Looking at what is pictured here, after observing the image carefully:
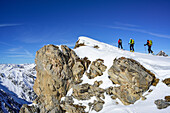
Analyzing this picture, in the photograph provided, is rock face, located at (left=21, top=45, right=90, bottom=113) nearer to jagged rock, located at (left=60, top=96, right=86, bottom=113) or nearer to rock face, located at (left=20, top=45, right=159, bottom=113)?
rock face, located at (left=20, top=45, right=159, bottom=113)

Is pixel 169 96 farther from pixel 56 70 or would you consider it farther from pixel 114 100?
pixel 56 70

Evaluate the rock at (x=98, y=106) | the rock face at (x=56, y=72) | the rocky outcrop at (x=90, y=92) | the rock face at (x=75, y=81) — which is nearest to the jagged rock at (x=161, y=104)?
the rock face at (x=75, y=81)

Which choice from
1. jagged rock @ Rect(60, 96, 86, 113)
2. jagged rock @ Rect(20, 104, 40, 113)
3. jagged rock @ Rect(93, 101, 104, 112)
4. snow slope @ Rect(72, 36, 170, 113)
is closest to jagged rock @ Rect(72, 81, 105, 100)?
snow slope @ Rect(72, 36, 170, 113)

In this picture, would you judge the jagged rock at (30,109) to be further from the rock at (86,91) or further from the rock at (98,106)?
the rock at (98,106)

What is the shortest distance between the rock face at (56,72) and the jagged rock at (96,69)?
1.75 metres

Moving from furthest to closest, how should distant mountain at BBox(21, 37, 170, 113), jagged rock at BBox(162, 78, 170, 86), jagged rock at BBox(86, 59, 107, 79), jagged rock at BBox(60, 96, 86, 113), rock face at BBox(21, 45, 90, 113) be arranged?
rock face at BBox(21, 45, 90, 113) < jagged rock at BBox(86, 59, 107, 79) < jagged rock at BBox(60, 96, 86, 113) < distant mountain at BBox(21, 37, 170, 113) < jagged rock at BBox(162, 78, 170, 86)

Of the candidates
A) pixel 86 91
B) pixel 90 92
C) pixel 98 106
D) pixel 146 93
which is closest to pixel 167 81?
pixel 146 93

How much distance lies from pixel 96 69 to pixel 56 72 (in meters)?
9.41

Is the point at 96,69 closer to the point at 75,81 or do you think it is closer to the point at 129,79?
the point at 75,81

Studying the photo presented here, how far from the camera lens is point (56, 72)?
96.1ft

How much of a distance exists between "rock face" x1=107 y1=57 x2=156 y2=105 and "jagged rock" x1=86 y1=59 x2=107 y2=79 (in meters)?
2.79

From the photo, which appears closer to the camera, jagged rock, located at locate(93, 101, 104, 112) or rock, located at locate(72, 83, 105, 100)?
jagged rock, located at locate(93, 101, 104, 112)

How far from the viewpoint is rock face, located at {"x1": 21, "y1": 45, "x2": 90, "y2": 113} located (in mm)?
28656

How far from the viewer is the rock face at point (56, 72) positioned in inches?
1128
